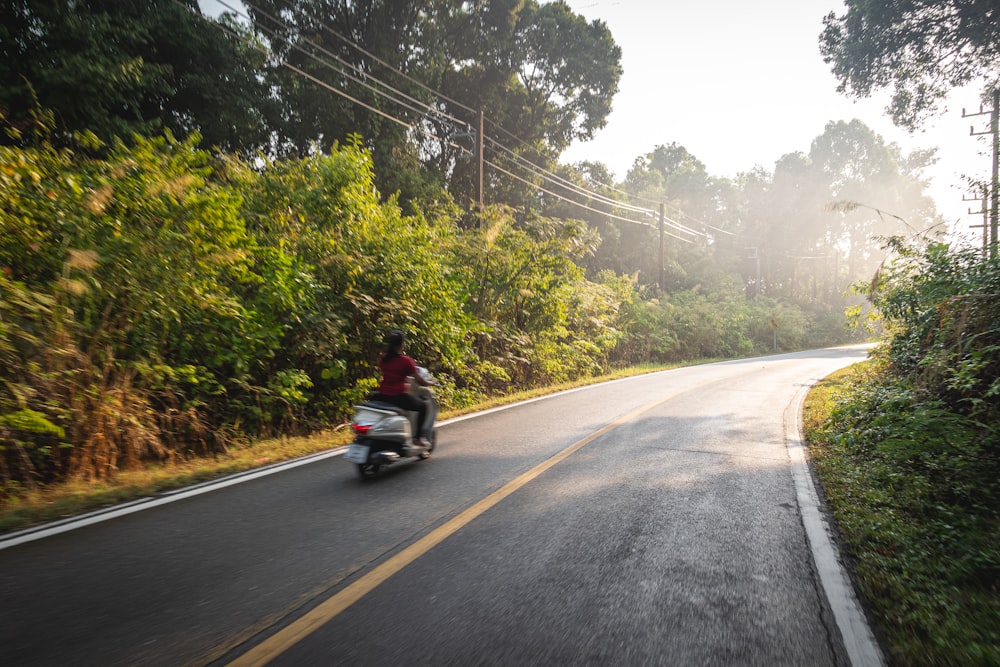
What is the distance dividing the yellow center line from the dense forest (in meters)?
3.72

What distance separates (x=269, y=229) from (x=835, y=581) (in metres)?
8.97

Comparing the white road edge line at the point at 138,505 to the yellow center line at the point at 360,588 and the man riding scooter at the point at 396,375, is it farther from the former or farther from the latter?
the yellow center line at the point at 360,588

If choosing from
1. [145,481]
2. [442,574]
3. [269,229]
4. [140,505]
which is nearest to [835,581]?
[442,574]

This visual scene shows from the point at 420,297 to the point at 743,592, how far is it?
7.90 meters

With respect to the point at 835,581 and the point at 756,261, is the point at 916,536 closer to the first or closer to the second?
the point at 835,581

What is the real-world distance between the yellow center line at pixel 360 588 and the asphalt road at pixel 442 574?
0.02 metres

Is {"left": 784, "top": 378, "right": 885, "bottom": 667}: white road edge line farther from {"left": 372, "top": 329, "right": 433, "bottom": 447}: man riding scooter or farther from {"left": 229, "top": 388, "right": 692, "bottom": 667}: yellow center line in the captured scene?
{"left": 372, "top": 329, "right": 433, "bottom": 447}: man riding scooter

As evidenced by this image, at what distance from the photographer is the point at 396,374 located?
21.1 ft

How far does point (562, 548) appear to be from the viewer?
4.08 metres

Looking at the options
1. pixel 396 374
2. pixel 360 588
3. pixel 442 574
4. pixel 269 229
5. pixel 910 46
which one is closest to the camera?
pixel 360 588

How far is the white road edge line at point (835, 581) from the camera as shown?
112 inches

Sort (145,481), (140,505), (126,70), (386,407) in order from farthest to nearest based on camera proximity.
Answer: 1. (126,70)
2. (386,407)
3. (145,481)
4. (140,505)

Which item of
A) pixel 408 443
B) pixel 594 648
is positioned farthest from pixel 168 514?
pixel 594 648

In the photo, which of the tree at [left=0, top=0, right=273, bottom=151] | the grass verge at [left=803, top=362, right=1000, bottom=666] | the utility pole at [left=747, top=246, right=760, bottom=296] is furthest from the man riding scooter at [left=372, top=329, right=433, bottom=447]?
the utility pole at [left=747, top=246, right=760, bottom=296]
